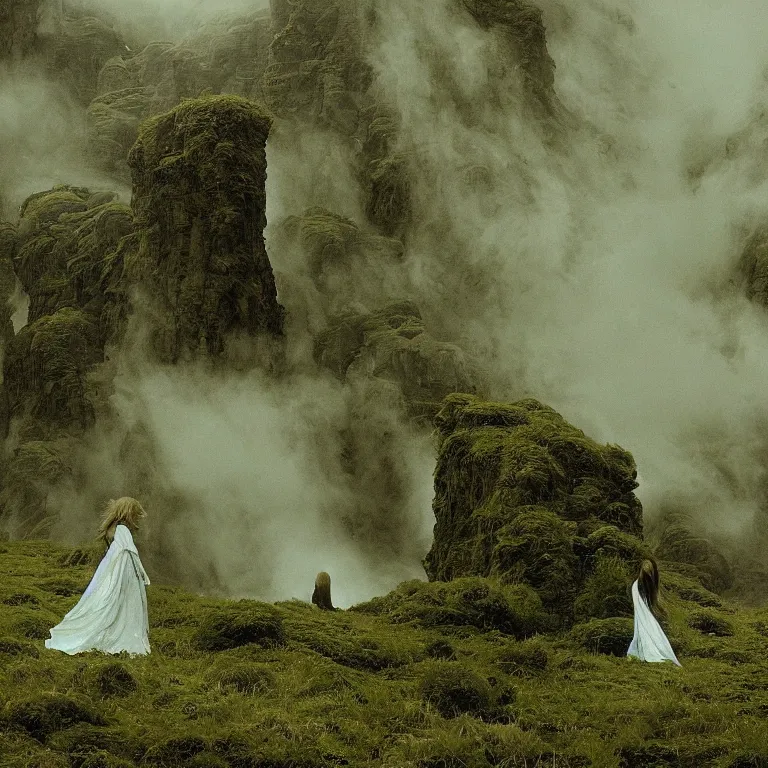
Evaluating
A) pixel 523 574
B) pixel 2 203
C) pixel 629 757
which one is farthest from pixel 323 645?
pixel 2 203

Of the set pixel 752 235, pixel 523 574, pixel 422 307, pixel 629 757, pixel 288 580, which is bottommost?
pixel 629 757

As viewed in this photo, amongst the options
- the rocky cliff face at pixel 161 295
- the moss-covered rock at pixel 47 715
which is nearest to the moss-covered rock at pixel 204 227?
the rocky cliff face at pixel 161 295

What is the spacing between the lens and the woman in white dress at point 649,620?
37031 millimetres

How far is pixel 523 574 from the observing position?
181 ft

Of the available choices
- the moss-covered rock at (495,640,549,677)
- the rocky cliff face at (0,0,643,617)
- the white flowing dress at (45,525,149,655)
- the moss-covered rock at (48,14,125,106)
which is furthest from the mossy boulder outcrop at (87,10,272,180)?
the white flowing dress at (45,525,149,655)

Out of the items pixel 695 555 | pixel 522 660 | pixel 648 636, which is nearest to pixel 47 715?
pixel 522 660

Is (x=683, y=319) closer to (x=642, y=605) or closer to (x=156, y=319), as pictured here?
(x=156, y=319)

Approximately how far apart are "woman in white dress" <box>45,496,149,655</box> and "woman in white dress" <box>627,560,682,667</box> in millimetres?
13813

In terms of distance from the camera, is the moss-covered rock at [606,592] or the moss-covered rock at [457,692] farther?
the moss-covered rock at [606,592]

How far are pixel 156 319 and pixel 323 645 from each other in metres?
65.8

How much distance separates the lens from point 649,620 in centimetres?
3747

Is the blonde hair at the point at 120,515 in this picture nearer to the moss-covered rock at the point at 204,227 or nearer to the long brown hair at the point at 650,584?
the long brown hair at the point at 650,584

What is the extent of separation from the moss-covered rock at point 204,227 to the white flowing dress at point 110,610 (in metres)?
67.7

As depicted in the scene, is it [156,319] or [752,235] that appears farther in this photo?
[752,235]
